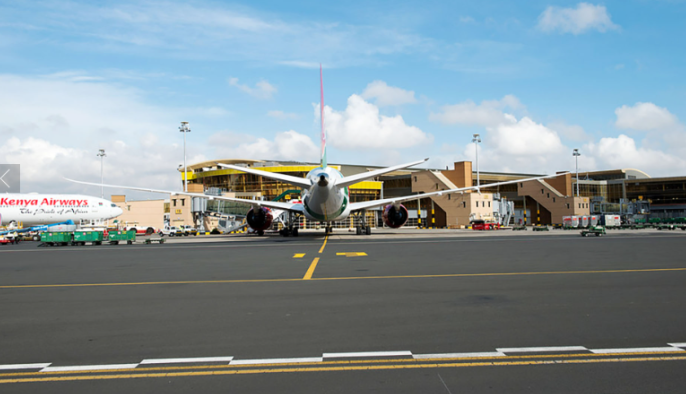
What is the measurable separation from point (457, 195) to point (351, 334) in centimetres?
7280

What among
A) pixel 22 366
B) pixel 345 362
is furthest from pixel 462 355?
pixel 22 366

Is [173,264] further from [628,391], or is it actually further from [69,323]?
[628,391]

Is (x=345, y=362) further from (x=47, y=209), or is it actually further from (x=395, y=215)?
(x=47, y=209)

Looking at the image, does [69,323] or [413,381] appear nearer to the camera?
[413,381]

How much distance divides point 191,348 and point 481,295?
6.87m

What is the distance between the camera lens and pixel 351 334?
7.68 metres

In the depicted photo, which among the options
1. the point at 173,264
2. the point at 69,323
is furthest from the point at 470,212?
the point at 69,323

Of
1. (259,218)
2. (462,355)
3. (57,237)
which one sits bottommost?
(462,355)

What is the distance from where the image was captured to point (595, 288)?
1216 centimetres

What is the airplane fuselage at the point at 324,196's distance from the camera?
3444 cm

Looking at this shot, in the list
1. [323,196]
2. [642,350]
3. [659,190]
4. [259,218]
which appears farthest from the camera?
[659,190]

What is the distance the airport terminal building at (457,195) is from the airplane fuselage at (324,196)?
80.7 ft

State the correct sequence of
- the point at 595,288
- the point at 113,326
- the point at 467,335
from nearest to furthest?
1. the point at 467,335
2. the point at 113,326
3. the point at 595,288

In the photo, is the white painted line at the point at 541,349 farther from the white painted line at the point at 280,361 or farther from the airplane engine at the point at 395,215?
the airplane engine at the point at 395,215
